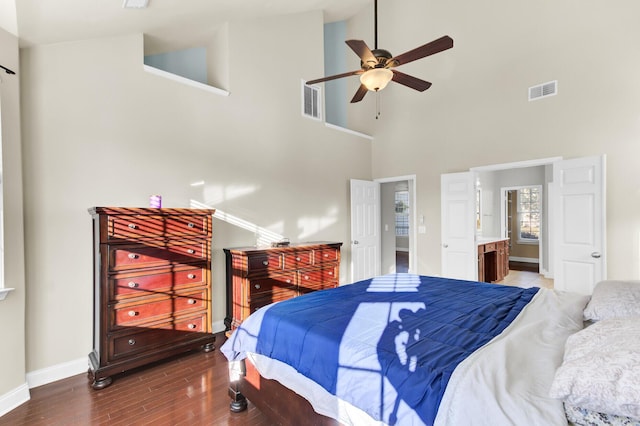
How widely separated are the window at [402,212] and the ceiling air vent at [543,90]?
7184 mm

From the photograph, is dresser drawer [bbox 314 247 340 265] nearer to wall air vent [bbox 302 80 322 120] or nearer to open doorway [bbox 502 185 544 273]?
wall air vent [bbox 302 80 322 120]

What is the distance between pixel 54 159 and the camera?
2826mm

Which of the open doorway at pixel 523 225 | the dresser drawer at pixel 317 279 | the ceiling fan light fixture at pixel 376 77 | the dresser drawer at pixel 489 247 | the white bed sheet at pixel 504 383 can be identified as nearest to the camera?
the white bed sheet at pixel 504 383

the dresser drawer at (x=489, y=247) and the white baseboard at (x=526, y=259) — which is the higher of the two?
the dresser drawer at (x=489, y=247)

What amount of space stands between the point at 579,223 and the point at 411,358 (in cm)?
354

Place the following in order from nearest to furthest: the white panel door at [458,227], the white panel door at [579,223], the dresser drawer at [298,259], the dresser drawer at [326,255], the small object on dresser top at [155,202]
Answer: the small object on dresser top at [155,202] → the white panel door at [579,223] → the dresser drawer at [298,259] → the dresser drawer at [326,255] → the white panel door at [458,227]

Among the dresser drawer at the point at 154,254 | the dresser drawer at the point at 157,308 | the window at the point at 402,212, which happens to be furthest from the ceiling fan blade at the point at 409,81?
the window at the point at 402,212

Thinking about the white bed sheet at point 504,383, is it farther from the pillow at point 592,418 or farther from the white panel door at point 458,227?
the white panel door at point 458,227

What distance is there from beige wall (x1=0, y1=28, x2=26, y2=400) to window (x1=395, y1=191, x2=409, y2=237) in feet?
34.0

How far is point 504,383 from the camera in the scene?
3.80 ft

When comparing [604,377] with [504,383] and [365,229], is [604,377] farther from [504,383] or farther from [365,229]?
[365,229]

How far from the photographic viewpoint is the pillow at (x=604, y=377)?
0.94 metres

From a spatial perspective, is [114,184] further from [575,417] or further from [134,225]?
[575,417]

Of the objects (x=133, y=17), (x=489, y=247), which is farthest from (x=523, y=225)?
(x=133, y=17)
